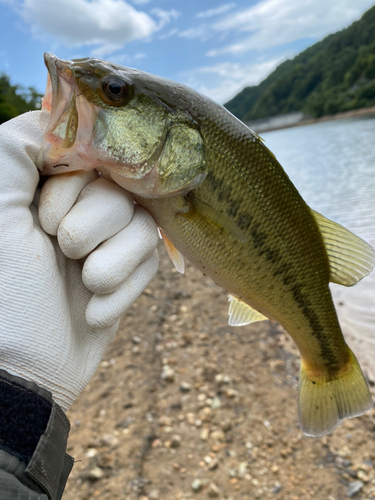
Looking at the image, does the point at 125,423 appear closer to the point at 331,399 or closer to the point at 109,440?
the point at 109,440

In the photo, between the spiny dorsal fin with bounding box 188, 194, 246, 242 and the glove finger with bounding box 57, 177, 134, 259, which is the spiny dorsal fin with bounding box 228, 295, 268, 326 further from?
the glove finger with bounding box 57, 177, 134, 259

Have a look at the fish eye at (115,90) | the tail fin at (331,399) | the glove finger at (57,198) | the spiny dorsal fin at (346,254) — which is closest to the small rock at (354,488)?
the tail fin at (331,399)

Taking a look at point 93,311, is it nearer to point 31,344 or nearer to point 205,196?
point 31,344

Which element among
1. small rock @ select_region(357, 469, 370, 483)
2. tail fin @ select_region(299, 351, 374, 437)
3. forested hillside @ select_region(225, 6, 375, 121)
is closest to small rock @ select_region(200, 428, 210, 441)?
small rock @ select_region(357, 469, 370, 483)

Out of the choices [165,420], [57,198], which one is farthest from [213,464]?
[57,198]

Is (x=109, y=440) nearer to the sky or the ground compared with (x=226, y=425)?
nearer to the sky

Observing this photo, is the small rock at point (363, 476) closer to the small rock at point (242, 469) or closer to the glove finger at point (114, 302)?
the small rock at point (242, 469)
